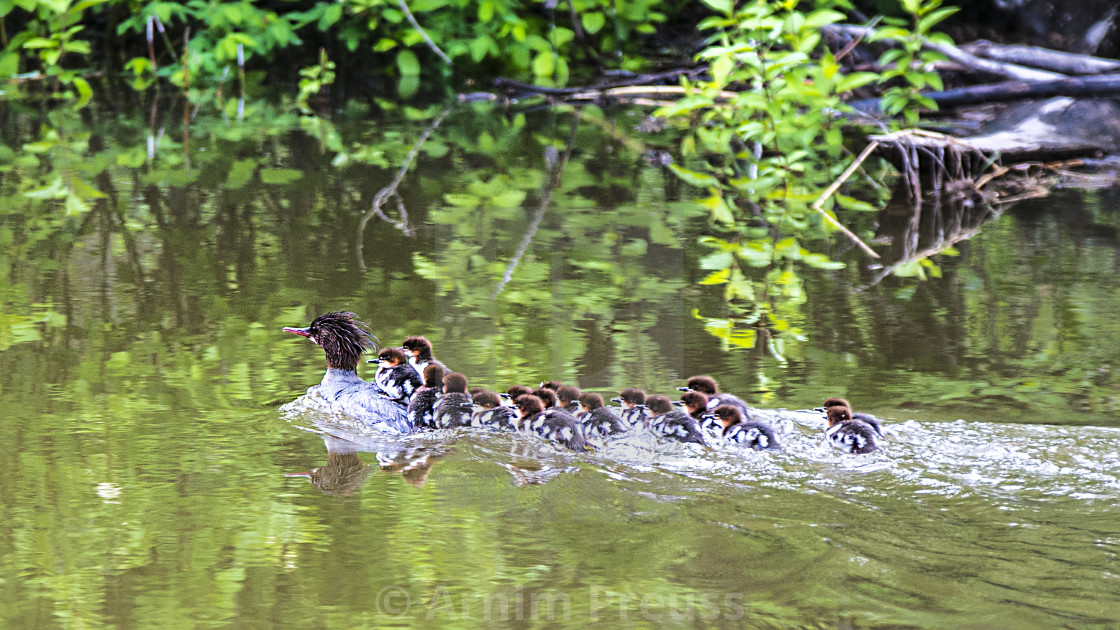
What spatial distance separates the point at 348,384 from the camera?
4.39 m

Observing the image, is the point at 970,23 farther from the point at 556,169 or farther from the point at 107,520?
the point at 107,520

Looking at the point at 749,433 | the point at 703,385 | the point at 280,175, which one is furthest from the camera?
the point at 280,175

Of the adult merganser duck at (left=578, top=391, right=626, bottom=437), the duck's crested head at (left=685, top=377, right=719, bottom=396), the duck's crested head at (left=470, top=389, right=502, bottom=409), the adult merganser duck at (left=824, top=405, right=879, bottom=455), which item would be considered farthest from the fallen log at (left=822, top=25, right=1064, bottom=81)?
the duck's crested head at (left=470, top=389, right=502, bottom=409)

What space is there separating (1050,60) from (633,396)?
590 centimetres

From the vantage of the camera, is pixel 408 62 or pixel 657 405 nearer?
pixel 657 405

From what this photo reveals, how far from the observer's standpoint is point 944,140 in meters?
7.55

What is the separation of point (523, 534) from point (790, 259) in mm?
3207

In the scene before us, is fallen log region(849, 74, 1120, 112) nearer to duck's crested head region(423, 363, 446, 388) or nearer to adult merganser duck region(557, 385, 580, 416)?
adult merganser duck region(557, 385, 580, 416)

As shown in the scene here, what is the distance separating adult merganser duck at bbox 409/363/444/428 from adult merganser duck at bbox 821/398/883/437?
1376 mm

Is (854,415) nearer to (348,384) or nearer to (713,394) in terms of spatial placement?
(713,394)

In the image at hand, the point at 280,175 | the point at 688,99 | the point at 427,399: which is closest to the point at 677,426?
the point at 427,399
